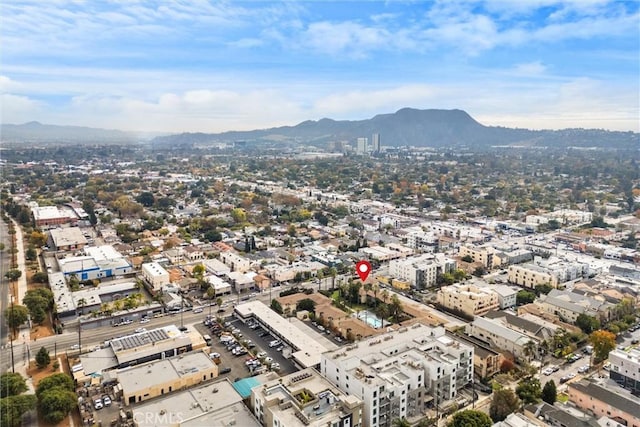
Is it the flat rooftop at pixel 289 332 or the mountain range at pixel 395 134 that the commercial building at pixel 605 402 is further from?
the mountain range at pixel 395 134

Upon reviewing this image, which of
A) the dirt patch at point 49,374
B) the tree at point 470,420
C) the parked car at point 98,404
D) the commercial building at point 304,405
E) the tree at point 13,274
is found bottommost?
the dirt patch at point 49,374

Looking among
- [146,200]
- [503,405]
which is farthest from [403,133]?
[503,405]

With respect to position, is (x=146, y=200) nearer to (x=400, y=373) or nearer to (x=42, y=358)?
(x=42, y=358)

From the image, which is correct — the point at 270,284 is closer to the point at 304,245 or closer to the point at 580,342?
the point at 304,245

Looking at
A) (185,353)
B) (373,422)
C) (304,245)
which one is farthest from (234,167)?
(373,422)

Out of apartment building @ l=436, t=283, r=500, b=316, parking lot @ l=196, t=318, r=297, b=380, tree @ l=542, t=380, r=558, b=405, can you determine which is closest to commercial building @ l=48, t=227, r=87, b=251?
parking lot @ l=196, t=318, r=297, b=380

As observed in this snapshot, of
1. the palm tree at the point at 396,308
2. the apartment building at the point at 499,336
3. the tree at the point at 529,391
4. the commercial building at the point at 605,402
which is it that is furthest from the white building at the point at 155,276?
the commercial building at the point at 605,402
